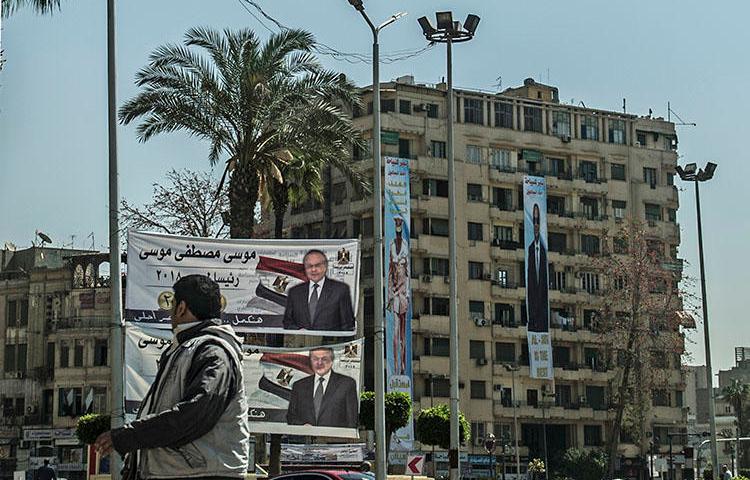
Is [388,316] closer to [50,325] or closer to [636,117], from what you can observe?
[50,325]

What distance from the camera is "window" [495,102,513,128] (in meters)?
84.9

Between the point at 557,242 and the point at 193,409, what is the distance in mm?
80686

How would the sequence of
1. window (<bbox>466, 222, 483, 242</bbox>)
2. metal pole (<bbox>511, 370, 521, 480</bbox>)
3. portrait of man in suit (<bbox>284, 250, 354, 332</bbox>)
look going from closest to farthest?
1. portrait of man in suit (<bbox>284, 250, 354, 332</bbox>)
2. metal pole (<bbox>511, 370, 521, 480</bbox>)
3. window (<bbox>466, 222, 483, 242</bbox>)

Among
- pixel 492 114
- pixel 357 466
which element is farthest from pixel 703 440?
pixel 357 466

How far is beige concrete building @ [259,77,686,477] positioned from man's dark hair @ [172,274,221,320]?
68.9 meters

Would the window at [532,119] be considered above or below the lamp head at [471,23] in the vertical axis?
above

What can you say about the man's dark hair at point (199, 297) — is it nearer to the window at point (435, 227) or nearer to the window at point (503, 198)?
the window at point (435, 227)

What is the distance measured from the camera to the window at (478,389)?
3155 inches

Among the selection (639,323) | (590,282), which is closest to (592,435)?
(590,282)

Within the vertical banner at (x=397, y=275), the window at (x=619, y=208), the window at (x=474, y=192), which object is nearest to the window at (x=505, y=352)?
the window at (x=474, y=192)

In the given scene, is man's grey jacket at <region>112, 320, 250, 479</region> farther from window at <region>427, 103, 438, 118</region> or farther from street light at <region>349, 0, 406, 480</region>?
window at <region>427, 103, 438, 118</region>

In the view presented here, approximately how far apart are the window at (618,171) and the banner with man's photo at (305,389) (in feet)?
220

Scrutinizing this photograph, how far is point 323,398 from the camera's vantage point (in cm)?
2444

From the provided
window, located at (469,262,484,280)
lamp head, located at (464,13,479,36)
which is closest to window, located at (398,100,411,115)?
window, located at (469,262,484,280)
